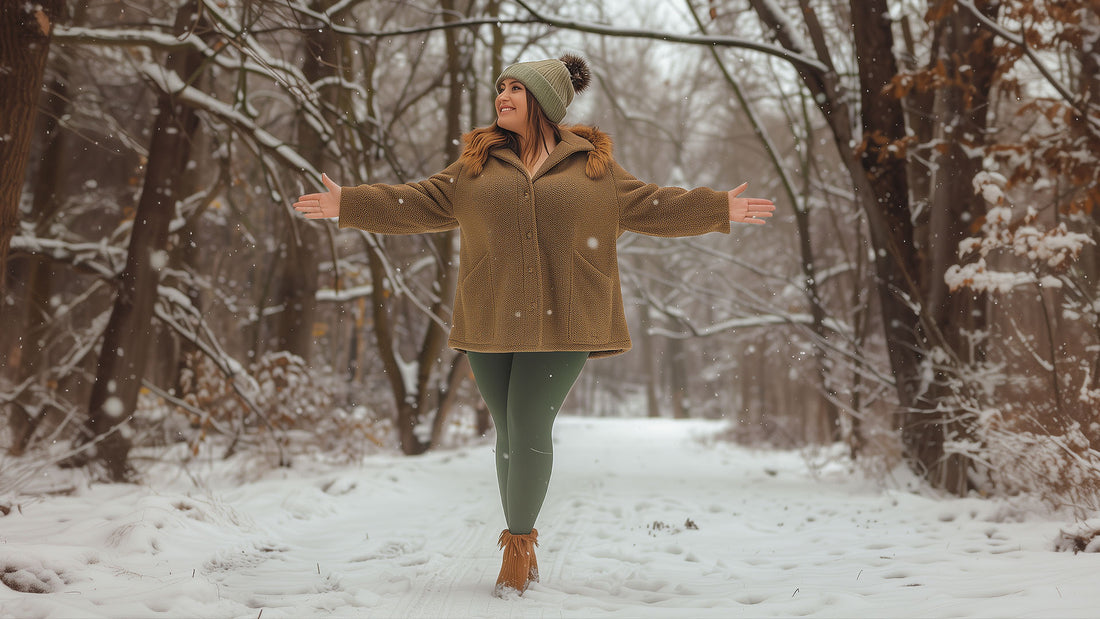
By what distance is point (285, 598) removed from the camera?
2564 millimetres

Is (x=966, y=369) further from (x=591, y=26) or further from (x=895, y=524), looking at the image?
(x=591, y=26)

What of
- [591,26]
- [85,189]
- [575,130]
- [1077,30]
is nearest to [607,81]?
[591,26]

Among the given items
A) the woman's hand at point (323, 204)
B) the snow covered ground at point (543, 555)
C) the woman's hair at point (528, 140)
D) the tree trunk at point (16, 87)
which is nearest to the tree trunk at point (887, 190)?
the snow covered ground at point (543, 555)

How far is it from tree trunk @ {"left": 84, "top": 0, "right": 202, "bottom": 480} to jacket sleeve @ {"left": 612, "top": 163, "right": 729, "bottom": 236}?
A: 3.83 meters

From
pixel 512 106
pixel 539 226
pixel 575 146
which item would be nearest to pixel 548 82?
pixel 512 106

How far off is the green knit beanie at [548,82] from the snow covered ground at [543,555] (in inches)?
73.5

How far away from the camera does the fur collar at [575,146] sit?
9.26 feet

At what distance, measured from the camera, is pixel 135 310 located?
5.33m

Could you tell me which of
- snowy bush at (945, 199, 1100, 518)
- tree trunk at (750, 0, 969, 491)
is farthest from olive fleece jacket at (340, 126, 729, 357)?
tree trunk at (750, 0, 969, 491)

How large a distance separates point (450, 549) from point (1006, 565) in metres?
2.38

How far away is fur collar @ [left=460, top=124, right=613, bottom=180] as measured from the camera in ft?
9.26

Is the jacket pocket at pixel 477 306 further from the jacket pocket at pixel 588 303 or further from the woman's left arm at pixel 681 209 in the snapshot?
the woman's left arm at pixel 681 209

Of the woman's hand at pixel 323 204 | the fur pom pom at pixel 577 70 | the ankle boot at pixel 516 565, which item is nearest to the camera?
the ankle boot at pixel 516 565

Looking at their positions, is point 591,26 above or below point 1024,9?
above
